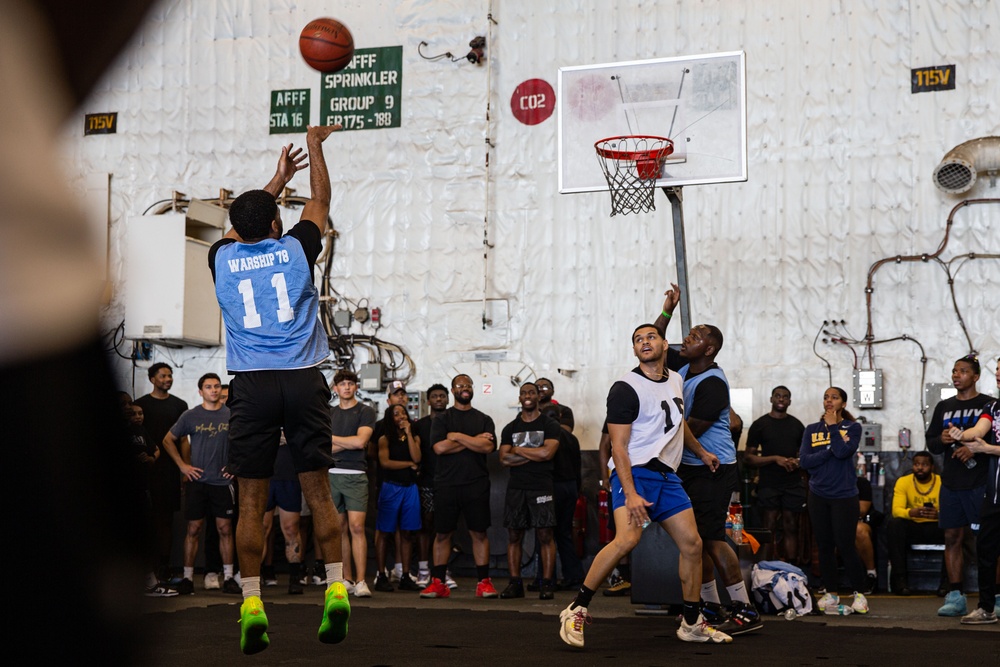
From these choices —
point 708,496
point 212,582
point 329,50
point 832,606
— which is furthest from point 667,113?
point 212,582

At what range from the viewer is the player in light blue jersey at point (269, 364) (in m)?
5.12

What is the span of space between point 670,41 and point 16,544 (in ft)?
44.7

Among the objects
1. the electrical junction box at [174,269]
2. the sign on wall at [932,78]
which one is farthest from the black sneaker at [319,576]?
the sign on wall at [932,78]

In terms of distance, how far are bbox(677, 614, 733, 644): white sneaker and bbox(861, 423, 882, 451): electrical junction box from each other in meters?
6.19

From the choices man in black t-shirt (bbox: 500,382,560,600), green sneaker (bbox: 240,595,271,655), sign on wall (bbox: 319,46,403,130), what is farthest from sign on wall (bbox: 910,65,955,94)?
green sneaker (bbox: 240,595,271,655)

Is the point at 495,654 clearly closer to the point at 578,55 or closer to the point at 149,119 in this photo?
the point at 578,55

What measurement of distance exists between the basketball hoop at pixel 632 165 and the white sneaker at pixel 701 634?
14.9 feet

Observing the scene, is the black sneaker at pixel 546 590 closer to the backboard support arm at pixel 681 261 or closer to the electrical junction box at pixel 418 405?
the backboard support arm at pixel 681 261

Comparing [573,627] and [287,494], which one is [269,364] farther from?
[287,494]

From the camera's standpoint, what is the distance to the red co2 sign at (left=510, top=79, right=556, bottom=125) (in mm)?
13969

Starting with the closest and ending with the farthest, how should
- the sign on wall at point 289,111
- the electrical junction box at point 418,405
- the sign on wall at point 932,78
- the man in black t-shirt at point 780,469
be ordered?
the man in black t-shirt at point 780,469, the sign on wall at point 932,78, the electrical junction box at point 418,405, the sign on wall at point 289,111

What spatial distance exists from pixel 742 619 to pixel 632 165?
15.8ft

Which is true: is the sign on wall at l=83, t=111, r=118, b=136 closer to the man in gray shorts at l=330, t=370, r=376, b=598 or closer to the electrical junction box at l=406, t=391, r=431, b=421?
the man in gray shorts at l=330, t=370, r=376, b=598

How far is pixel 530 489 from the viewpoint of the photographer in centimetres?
1038
